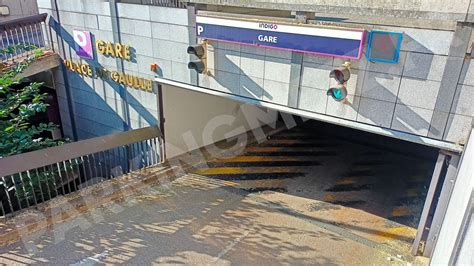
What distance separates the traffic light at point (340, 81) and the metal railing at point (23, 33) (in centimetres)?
661

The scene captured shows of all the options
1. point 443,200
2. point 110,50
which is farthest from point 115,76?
point 443,200

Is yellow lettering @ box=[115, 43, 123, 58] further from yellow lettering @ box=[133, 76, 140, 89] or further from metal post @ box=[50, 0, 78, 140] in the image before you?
metal post @ box=[50, 0, 78, 140]

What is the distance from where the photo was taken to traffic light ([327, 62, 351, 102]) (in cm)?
420

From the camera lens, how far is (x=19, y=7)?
463 inches

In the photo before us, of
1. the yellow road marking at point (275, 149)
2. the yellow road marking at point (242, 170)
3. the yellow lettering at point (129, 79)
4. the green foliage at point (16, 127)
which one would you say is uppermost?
the yellow lettering at point (129, 79)

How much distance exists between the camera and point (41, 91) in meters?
9.34

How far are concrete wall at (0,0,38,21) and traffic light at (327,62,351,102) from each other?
470 inches

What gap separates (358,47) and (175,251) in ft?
11.5

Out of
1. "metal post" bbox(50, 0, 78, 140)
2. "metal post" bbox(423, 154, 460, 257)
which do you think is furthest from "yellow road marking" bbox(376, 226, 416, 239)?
"metal post" bbox(50, 0, 78, 140)

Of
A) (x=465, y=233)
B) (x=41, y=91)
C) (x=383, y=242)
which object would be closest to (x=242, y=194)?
(x=383, y=242)

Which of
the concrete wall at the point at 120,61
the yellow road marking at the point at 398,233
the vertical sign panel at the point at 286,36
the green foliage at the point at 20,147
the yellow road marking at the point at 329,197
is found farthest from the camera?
the yellow road marking at the point at 329,197

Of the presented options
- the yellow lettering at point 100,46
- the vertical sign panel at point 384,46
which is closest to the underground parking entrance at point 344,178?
the vertical sign panel at point 384,46

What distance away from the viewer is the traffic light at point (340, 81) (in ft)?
13.8

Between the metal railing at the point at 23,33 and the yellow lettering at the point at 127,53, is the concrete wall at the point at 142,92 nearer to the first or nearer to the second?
the yellow lettering at the point at 127,53
